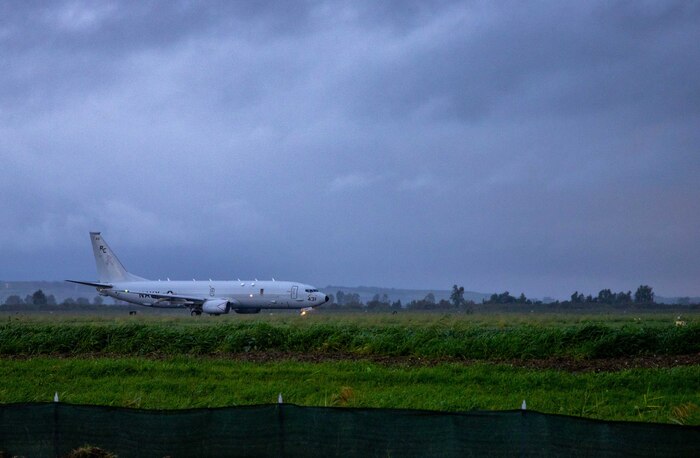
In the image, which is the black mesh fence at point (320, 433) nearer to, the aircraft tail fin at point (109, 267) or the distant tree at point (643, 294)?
the aircraft tail fin at point (109, 267)

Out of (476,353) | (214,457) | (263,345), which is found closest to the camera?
(214,457)

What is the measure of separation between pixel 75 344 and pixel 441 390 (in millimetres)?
12974

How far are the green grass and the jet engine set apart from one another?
37183 mm

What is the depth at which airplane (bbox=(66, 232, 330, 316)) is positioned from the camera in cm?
6003

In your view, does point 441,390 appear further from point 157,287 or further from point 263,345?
point 157,287

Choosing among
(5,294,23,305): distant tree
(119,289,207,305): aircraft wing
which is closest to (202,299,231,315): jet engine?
(119,289,207,305): aircraft wing

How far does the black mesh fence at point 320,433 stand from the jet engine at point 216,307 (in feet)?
153

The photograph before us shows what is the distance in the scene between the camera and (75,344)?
83.1 feet

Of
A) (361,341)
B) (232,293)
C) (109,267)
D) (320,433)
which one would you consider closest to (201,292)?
(232,293)

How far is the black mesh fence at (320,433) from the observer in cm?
1031

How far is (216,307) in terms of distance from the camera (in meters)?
58.5

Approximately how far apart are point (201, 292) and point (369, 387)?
154 ft

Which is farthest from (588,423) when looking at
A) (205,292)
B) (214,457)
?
(205,292)

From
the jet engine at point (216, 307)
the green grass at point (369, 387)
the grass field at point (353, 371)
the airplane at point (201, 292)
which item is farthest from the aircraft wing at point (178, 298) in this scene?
the green grass at point (369, 387)
